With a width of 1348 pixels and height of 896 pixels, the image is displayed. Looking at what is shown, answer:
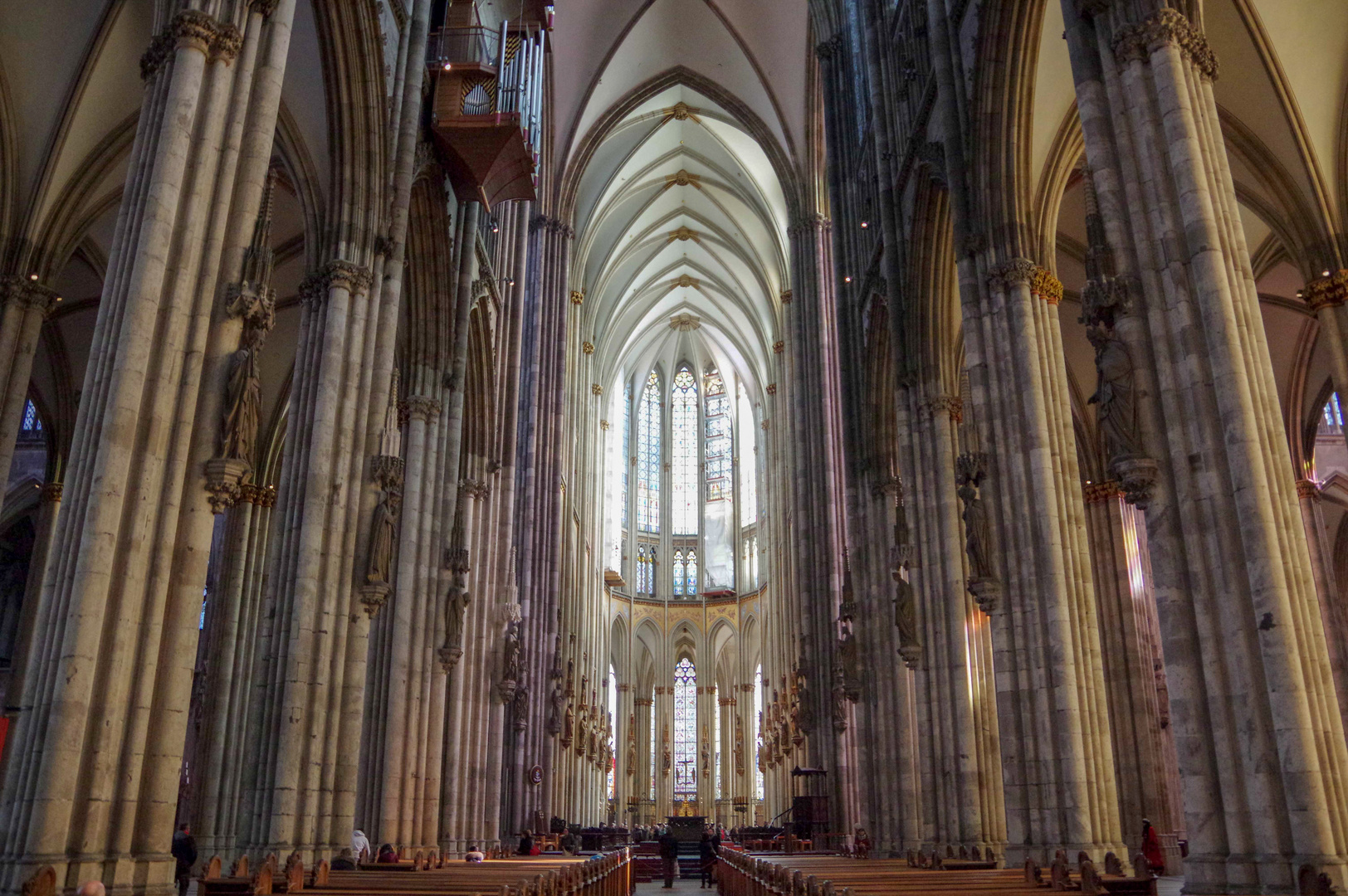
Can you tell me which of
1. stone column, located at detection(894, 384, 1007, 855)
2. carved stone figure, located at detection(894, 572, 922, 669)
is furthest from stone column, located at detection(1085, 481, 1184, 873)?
carved stone figure, located at detection(894, 572, 922, 669)

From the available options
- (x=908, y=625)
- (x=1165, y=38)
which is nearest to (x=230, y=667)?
(x=908, y=625)

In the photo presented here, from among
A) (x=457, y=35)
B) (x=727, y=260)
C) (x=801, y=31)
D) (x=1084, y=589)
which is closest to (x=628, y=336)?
(x=727, y=260)

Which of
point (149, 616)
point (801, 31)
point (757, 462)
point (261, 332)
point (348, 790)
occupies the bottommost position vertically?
point (348, 790)

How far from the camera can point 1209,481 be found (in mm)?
7809

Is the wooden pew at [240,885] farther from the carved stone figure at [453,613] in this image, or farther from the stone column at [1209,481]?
the carved stone figure at [453,613]

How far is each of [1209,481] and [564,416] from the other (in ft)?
85.8

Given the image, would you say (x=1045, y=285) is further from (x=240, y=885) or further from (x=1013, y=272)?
(x=240, y=885)

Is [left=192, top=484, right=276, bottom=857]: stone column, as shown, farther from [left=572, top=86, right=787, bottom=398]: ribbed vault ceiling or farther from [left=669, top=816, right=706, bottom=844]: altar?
[left=669, top=816, right=706, bottom=844]: altar

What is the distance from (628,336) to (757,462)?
8410 mm

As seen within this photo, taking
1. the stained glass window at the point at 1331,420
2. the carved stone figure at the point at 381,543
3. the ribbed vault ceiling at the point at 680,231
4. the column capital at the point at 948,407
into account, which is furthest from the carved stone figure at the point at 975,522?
the ribbed vault ceiling at the point at 680,231

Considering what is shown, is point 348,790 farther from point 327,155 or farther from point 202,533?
point 327,155

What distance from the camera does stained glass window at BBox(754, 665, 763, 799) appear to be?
4684 centimetres

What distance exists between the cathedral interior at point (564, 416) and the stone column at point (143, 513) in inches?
1.4

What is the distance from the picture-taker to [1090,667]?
11.7 m
